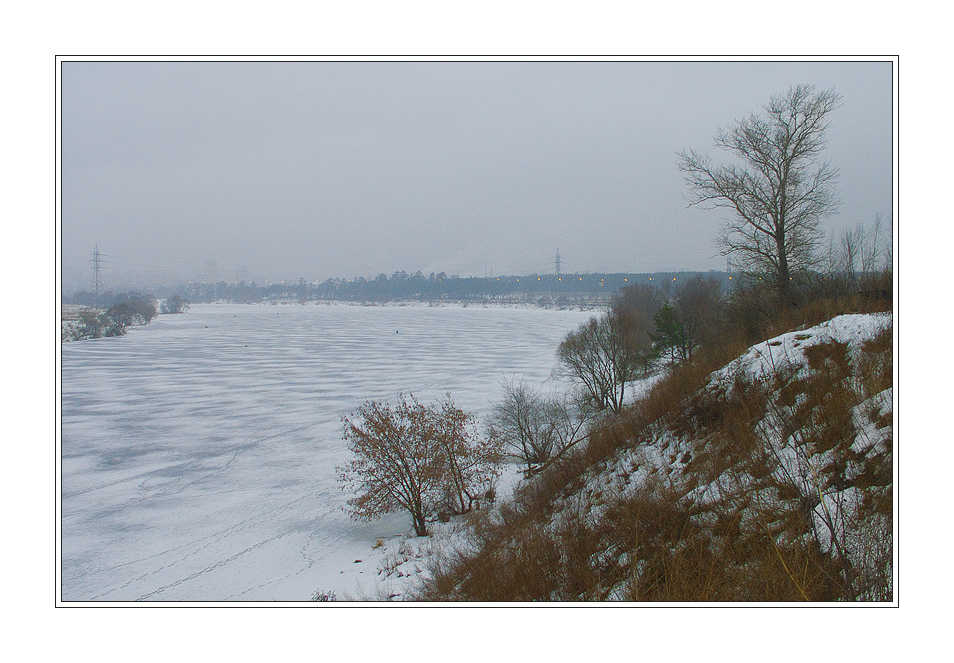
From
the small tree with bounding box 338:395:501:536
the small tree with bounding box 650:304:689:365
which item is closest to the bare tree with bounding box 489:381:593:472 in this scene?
the small tree with bounding box 338:395:501:536

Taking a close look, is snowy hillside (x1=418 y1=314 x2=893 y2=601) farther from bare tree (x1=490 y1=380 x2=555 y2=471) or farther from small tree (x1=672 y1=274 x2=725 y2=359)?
small tree (x1=672 y1=274 x2=725 y2=359)

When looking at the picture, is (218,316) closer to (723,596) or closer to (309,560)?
(309,560)

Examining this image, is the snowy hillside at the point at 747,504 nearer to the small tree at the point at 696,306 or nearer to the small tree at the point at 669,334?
the small tree at the point at 696,306

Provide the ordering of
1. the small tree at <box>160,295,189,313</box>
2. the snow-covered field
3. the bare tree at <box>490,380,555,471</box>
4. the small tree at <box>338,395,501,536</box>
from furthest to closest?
the small tree at <box>160,295,189,313</box> < the bare tree at <box>490,380,555,471</box> < the small tree at <box>338,395,501,536</box> < the snow-covered field

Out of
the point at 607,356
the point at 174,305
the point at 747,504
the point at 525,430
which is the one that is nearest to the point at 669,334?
the point at 607,356

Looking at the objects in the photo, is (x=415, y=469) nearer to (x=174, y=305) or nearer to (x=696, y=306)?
(x=696, y=306)

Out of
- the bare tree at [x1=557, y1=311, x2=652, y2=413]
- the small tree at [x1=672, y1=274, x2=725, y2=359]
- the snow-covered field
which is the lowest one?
the snow-covered field

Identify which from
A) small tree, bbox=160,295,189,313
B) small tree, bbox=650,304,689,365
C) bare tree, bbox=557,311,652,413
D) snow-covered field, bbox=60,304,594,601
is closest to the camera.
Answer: snow-covered field, bbox=60,304,594,601

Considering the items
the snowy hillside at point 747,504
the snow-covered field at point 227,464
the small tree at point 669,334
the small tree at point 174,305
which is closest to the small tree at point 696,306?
the small tree at point 669,334
